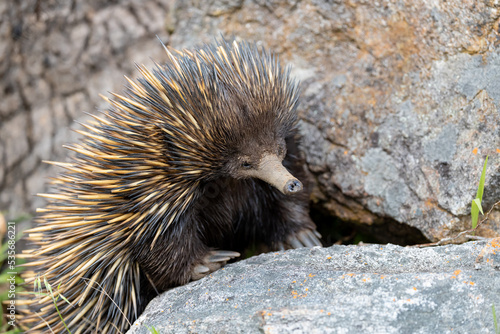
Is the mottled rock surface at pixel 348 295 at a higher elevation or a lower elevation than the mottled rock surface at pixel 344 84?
lower

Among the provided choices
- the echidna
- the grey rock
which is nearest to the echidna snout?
the echidna

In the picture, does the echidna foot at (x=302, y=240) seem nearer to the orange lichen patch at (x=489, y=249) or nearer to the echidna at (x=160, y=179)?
the echidna at (x=160, y=179)

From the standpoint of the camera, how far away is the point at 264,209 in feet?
10.3

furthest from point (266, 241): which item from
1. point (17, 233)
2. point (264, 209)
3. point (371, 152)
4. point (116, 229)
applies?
point (17, 233)

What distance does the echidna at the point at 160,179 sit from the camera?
2.45 meters

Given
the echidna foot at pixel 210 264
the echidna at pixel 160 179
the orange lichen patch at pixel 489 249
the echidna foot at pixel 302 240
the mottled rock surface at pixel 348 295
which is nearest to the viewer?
the mottled rock surface at pixel 348 295

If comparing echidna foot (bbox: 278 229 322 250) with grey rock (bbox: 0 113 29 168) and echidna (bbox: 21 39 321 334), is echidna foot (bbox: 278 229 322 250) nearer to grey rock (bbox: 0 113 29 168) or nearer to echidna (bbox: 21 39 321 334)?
echidna (bbox: 21 39 321 334)

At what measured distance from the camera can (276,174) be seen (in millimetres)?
2340

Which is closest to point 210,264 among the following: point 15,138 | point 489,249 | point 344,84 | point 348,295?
point 348,295

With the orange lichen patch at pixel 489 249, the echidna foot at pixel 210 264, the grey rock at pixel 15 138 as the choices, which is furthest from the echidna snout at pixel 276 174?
the grey rock at pixel 15 138

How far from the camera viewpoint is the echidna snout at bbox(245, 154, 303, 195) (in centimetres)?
221

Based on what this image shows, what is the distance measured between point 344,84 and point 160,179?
4.76 ft

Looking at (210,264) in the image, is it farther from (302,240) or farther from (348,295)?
(348,295)

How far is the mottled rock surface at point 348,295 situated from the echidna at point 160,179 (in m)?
0.28
